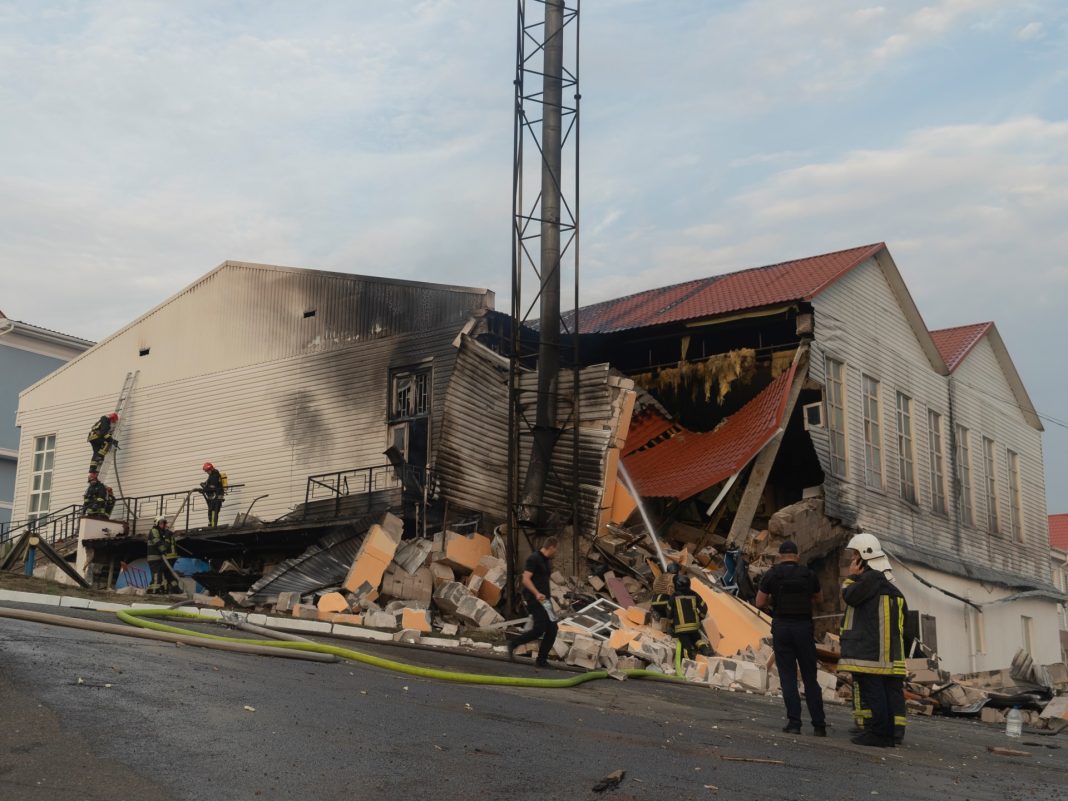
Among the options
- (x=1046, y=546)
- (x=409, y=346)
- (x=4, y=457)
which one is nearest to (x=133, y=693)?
(x=409, y=346)

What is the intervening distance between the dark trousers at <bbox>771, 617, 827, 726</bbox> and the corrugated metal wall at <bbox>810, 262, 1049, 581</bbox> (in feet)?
45.2

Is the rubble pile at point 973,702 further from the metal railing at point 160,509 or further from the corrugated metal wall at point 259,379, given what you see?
the metal railing at point 160,509

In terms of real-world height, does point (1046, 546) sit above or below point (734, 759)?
above

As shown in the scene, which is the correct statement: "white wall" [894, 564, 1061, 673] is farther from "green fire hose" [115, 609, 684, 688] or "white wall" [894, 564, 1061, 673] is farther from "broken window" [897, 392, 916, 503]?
"green fire hose" [115, 609, 684, 688]

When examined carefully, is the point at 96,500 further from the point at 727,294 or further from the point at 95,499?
the point at 727,294

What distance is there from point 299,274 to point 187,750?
19.7m

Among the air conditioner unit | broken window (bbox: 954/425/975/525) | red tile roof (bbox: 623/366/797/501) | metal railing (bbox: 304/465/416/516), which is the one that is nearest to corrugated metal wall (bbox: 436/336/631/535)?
metal railing (bbox: 304/465/416/516)

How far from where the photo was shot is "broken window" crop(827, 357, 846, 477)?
78.3ft

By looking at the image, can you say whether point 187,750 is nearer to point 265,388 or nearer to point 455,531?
point 455,531

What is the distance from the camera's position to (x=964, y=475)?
30.0 meters

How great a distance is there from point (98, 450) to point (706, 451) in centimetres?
1480

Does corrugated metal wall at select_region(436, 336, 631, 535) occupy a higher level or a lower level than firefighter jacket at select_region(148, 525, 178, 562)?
higher

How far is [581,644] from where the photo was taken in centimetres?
1488

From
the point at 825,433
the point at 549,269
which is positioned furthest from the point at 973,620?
the point at 549,269
